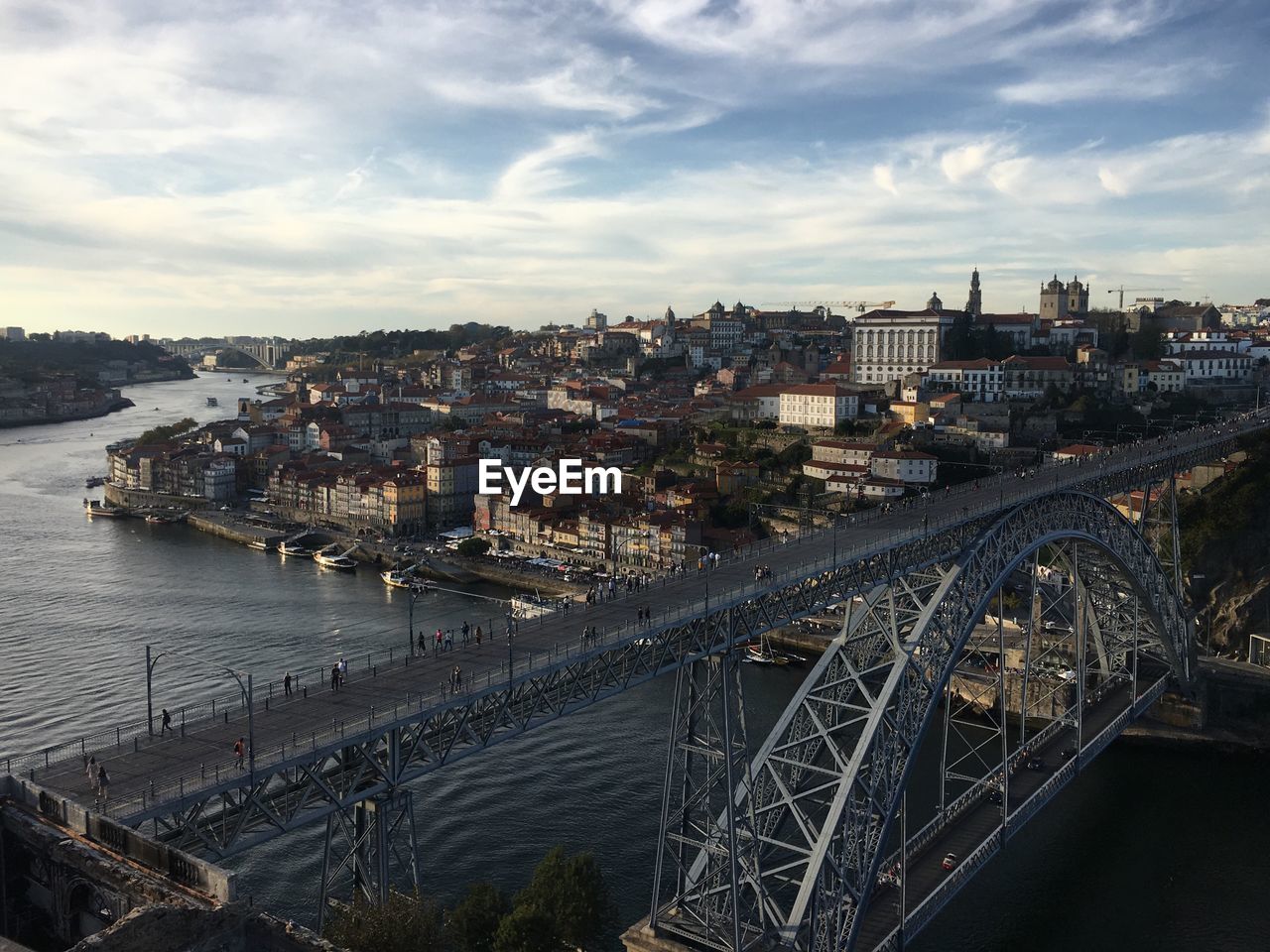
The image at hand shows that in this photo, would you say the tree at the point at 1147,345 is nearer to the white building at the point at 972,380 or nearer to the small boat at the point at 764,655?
the white building at the point at 972,380

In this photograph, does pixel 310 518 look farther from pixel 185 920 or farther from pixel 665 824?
pixel 185 920

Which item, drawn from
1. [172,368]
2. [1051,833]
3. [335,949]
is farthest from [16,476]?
[172,368]

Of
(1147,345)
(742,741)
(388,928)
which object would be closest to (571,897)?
(742,741)

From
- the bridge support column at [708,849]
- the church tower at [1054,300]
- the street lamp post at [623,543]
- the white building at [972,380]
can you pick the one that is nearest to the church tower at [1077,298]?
the church tower at [1054,300]

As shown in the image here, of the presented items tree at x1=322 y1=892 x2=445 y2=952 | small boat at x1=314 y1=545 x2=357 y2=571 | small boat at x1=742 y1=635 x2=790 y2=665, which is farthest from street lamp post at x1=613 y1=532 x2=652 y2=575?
tree at x1=322 y1=892 x2=445 y2=952

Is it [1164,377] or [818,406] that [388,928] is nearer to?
[818,406]

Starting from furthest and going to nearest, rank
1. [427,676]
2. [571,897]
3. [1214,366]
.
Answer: [1214,366] → [571,897] → [427,676]
